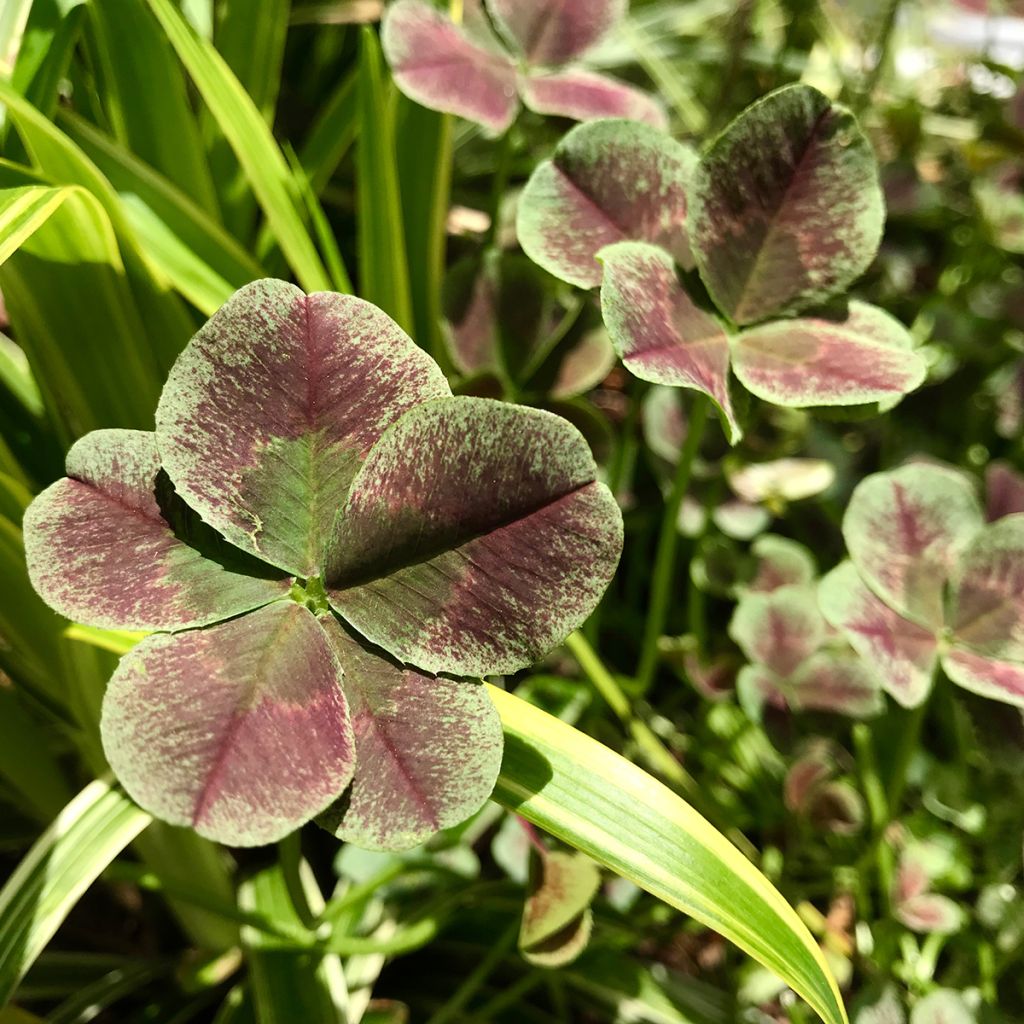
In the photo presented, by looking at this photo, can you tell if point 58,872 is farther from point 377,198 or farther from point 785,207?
point 785,207

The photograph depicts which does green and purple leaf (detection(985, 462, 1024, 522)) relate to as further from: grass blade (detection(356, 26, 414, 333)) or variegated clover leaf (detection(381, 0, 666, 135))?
grass blade (detection(356, 26, 414, 333))

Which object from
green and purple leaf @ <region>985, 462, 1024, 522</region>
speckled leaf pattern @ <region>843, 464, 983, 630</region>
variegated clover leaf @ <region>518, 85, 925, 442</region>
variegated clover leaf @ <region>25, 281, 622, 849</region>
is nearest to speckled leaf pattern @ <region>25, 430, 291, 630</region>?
variegated clover leaf @ <region>25, 281, 622, 849</region>

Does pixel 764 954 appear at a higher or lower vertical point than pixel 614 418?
higher

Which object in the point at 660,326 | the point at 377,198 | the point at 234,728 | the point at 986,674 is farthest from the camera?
the point at 377,198

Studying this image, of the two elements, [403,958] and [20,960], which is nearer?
[20,960]

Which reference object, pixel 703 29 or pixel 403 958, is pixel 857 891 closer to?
pixel 403 958

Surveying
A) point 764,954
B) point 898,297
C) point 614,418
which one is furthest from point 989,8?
point 764,954

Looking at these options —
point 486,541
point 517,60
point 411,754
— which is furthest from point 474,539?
point 517,60
